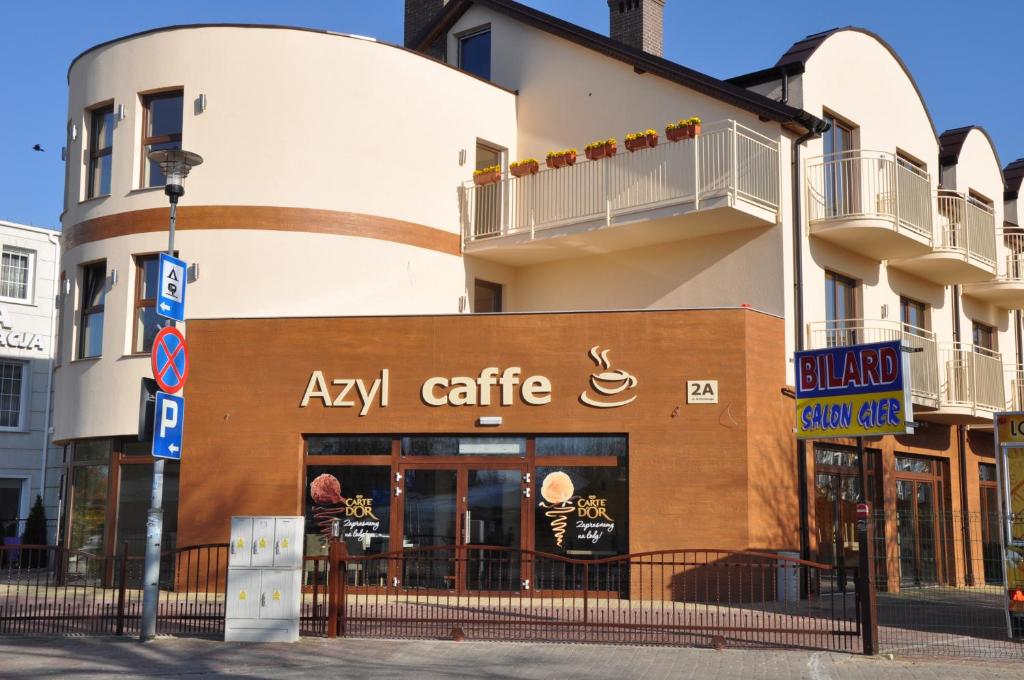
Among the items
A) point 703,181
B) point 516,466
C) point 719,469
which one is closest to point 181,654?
point 516,466

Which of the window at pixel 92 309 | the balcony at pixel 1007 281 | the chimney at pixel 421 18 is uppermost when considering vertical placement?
the chimney at pixel 421 18

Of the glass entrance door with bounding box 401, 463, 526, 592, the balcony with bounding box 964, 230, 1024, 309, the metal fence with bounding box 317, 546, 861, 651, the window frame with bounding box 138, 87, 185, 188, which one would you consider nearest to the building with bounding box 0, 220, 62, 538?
the window frame with bounding box 138, 87, 185, 188

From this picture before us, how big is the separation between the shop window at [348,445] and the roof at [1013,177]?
62.2 feet

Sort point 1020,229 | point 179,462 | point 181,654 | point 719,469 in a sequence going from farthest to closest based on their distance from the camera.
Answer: point 1020,229 < point 179,462 < point 719,469 < point 181,654

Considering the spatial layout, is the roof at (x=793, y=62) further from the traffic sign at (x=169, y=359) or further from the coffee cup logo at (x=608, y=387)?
the traffic sign at (x=169, y=359)

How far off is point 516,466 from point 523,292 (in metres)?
5.88

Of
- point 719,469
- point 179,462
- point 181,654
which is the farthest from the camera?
point 179,462

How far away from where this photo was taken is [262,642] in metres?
12.6

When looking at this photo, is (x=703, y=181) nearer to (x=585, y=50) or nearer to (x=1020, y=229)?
(x=585, y=50)

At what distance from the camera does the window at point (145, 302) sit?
19844 mm

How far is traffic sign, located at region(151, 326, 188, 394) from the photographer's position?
12.8 m

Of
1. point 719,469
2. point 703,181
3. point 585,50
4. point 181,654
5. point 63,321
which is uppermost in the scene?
point 585,50

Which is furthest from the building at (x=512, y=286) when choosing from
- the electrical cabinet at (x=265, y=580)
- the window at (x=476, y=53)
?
the electrical cabinet at (x=265, y=580)

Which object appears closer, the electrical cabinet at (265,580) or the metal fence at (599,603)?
the electrical cabinet at (265,580)
